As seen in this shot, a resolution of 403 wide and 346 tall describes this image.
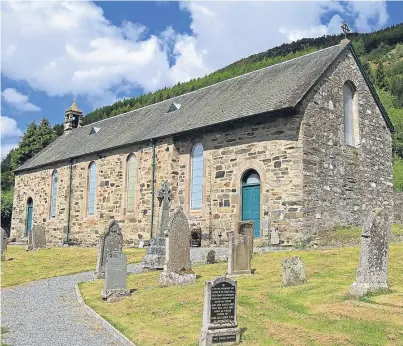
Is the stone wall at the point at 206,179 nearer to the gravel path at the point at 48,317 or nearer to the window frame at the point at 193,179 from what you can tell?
the window frame at the point at 193,179

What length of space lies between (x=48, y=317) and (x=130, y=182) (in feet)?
56.4

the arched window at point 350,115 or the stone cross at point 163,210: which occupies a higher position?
the arched window at point 350,115

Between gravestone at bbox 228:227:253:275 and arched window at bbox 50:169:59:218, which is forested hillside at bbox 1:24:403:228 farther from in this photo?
gravestone at bbox 228:227:253:275

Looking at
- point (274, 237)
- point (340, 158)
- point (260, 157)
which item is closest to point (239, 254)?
point (274, 237)

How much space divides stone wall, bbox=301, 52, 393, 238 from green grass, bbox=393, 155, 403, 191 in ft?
48.5

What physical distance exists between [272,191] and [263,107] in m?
3.62

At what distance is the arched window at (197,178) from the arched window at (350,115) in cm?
701

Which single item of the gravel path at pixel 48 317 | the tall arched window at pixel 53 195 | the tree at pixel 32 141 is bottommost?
the gravel path at pixel 48 317

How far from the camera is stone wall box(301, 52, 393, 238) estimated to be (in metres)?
19.5

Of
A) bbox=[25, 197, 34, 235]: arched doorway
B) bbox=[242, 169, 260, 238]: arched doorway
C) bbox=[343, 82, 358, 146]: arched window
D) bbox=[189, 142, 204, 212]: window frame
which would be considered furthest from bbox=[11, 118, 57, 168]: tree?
bbox=[343, 82, 358, 146]: arched window

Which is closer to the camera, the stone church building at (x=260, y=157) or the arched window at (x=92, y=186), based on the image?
the stone church building at (x=260, y=157)

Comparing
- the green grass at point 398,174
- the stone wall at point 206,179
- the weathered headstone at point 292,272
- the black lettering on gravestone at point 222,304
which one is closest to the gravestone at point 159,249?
the stone wall at point 206,179

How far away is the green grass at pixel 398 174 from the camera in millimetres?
38150

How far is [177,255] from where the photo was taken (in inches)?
507
